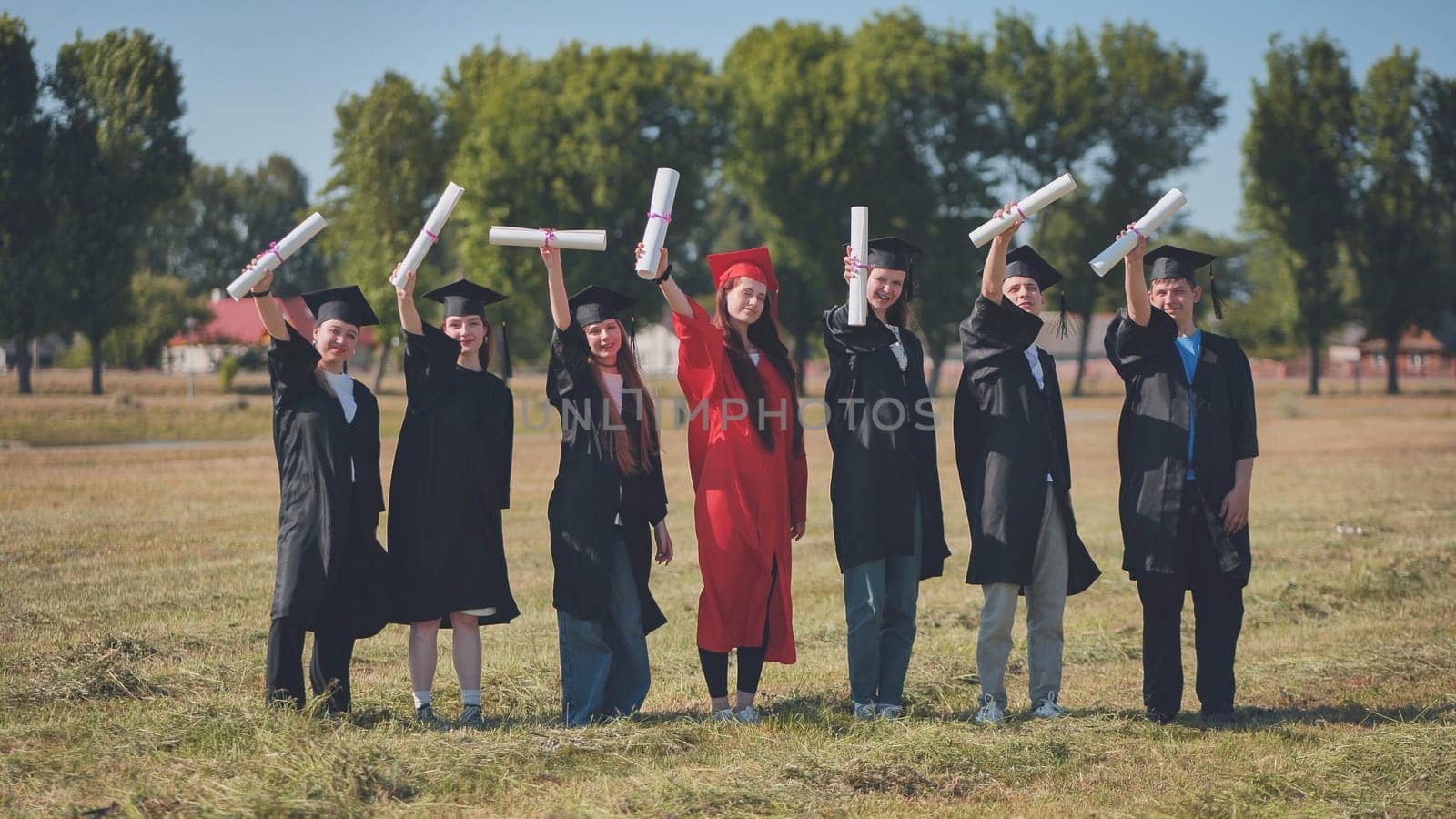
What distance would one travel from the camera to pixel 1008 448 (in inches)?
273

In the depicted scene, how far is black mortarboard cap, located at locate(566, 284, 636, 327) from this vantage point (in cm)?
691

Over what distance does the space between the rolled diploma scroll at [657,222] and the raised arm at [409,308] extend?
1.13 metres

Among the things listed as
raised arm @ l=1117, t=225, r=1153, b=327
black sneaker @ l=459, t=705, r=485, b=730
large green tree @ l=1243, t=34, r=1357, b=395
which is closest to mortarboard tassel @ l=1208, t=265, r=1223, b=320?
raised arm @ l=1117, t=225, r=1153, b=327

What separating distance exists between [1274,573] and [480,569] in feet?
28.4

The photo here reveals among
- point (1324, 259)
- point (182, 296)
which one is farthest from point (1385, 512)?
point (182, 296)

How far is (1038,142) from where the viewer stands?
57094 millimetres

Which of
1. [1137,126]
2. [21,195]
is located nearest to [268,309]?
[21,195]

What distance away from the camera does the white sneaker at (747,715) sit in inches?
268

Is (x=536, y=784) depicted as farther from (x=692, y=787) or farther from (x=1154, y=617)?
(x=1154, y=617)

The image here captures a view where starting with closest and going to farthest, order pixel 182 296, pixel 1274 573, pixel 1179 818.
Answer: pixel 1179 818 → pixel 1274 573 → pixel 182 296

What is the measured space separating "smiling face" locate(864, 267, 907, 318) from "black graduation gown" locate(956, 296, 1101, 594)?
0.43 m

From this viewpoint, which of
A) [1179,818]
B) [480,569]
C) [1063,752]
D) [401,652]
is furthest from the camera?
[401,652]

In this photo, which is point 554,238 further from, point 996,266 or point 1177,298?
point 1177,298

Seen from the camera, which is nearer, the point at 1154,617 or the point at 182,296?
the point at 1154,617
